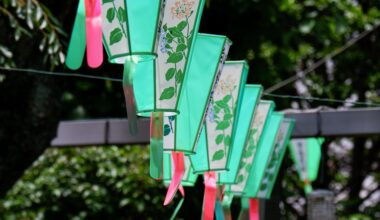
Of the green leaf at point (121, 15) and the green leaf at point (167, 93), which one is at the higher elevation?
the green leaf at point (121, 15)

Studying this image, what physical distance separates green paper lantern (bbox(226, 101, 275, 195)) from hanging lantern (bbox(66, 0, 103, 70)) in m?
1.49

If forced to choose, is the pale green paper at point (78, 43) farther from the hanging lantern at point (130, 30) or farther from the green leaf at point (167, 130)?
the green leaf at point (167, 130)

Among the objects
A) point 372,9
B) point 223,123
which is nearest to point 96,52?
point 223,123

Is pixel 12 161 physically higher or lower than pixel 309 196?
higher

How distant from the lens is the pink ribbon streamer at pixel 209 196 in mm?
3648

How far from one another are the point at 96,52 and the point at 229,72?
126cm

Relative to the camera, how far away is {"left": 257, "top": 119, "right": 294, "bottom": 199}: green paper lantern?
→ 4.80 meters

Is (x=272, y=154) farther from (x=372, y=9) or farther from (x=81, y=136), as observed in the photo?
(x=372, y=9)

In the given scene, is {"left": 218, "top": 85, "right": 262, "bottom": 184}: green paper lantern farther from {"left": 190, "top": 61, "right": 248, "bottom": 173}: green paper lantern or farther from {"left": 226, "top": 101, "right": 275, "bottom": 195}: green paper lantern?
{"left": 190, "top": 61, "right": 248, "bottom": 173}: green paper lantern

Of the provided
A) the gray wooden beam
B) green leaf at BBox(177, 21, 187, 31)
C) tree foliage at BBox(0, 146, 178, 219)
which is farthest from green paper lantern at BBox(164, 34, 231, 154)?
tree foliage at BBox(0, 146, 178, 219)

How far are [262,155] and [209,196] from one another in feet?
3.34

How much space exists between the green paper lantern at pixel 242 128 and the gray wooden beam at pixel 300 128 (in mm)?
1150

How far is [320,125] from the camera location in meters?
5.35

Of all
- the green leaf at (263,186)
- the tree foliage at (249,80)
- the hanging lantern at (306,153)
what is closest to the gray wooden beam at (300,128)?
the tree foliage at (249,80)
